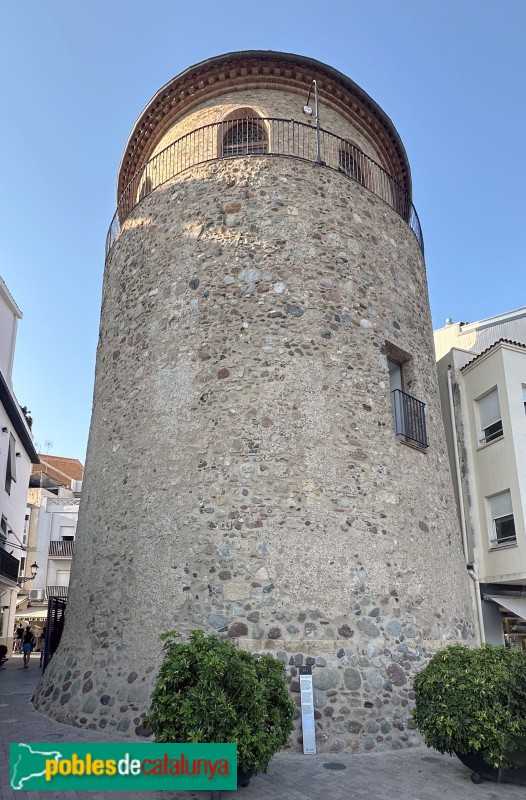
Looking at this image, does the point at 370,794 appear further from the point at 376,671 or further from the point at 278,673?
the point at 376,671

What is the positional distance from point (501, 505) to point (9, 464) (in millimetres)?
16374

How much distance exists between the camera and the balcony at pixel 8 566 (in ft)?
64.4

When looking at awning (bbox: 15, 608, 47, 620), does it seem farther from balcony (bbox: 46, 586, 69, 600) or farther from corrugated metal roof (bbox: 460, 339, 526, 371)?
corrugated metal roof (bbox: 460, 339, 526, 371)

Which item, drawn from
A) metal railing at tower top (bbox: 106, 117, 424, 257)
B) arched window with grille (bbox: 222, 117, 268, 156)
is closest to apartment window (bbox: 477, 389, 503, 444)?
metal railing at tower top (bbox: 106, 117, 424, 257)

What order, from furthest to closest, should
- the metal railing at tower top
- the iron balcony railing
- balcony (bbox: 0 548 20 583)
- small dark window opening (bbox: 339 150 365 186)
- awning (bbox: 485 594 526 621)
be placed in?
balcony (bbox: 0 548 20 583)
awning (bbox: 485 594 526 621)
small dark window opening (bbox: 339 150 365 186)
the metal railing at tower top
the iron balcony railing

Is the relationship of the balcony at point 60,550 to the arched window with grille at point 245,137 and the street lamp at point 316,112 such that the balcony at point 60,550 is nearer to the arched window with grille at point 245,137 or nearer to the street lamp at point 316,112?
the arched window with grille at point 245,137

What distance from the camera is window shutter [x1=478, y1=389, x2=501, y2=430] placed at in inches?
533

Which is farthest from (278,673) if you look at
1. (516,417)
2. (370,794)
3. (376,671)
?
(516,417)

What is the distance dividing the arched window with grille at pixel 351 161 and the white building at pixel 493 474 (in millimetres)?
4594

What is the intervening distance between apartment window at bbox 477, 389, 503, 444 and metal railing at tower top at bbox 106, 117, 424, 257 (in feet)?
11.9

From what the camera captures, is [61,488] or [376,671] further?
[61,488]

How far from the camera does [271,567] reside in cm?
837

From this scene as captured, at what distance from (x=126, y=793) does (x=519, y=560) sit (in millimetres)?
9079

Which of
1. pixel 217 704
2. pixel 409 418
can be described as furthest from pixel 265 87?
pixel 217 704
